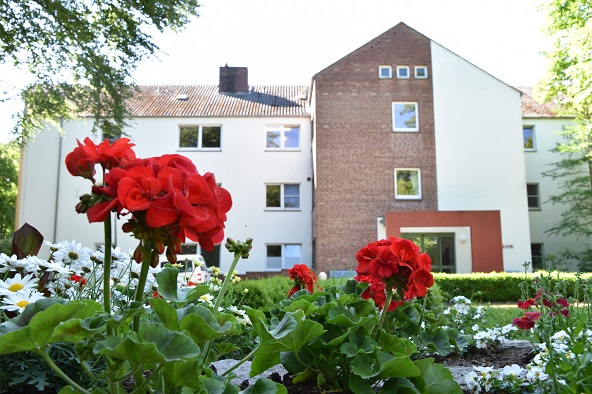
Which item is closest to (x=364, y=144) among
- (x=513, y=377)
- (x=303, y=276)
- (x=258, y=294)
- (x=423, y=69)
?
(x=423, y=69)

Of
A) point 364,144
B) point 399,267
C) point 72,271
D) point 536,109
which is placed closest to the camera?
point 399,267

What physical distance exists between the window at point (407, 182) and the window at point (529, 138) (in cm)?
884

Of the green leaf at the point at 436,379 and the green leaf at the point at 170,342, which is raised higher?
the green leaf at the point at 170,342

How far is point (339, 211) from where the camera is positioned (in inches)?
864

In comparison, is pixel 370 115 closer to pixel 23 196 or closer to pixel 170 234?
pixel 23 196

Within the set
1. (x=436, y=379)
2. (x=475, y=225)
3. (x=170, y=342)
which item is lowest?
(x=436, y=379)

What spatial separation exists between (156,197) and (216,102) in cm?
2630

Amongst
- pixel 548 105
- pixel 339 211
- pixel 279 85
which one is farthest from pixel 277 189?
pixel 548 105

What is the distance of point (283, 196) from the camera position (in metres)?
24.8

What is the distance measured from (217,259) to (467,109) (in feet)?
44.6

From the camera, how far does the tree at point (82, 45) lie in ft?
34.9

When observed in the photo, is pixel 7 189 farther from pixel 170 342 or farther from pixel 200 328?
pixel 170 342

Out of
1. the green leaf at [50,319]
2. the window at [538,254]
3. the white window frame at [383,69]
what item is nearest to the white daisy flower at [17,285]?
the green leaf at [50,319]

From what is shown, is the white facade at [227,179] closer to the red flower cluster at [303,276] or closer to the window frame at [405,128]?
the window frame at [405,128]
